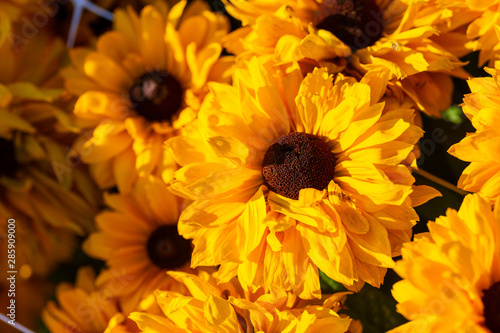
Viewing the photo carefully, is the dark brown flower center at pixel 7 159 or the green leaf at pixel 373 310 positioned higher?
the dark brown flower center at pixel 7 159

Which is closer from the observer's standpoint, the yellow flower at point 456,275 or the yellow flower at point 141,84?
the yellow flower at point 456,275

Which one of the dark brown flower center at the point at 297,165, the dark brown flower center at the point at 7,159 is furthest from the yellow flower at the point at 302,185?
the dark brown flower center at the point at 7,159

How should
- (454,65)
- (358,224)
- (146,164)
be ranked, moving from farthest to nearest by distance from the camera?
(146,164) < (454,65) < (358,224)

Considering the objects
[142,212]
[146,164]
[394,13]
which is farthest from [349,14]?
[142,212]

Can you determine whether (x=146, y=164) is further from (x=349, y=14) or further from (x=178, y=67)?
(x=349, y=14)

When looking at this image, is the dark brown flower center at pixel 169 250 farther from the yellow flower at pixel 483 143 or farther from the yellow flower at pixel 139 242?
the yellow flower at pixel 483 143

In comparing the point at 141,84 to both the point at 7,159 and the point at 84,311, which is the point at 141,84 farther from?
the point at 84,311
